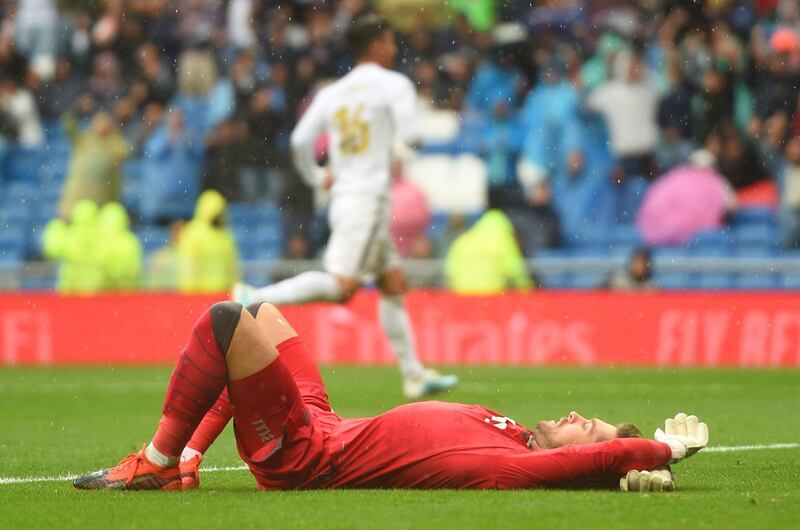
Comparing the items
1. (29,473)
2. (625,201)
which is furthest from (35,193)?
(29,473)

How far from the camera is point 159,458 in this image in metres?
6.28

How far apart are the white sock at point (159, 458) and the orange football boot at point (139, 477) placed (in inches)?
0.6

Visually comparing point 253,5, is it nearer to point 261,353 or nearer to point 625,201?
point 625,201

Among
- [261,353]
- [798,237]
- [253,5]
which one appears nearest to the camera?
[261,353]

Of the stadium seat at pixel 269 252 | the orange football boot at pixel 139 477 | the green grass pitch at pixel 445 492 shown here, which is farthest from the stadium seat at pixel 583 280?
the orange football boot at pixel 139 477

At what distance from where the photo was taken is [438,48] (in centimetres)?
2044

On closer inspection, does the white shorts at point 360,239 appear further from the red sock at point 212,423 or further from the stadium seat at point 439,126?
the stadium seat at point 439,126

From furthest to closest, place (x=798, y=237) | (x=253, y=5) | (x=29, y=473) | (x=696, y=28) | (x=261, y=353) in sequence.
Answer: (x=253, y=5), (x=696, y=28), (x=798, y=237), (x=29, y=473), (x=261, y=353)

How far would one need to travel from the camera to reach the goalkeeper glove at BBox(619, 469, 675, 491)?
239 inches

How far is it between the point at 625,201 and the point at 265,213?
453 cm

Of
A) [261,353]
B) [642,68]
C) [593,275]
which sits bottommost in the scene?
[593,275]

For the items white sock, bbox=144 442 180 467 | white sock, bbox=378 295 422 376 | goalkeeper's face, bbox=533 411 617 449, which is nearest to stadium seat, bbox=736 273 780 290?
white sock, bbox=378 295 422 376

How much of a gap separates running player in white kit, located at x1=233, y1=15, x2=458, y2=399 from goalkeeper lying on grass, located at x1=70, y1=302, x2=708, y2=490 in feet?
17.4

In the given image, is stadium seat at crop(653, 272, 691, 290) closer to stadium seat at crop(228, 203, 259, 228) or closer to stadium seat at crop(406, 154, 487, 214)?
stadium seat at crop(406, 154, 487, 214)
